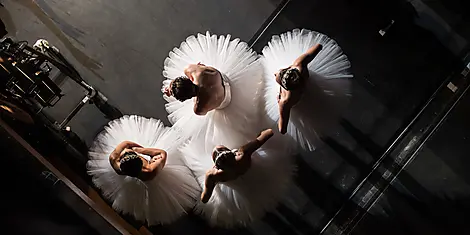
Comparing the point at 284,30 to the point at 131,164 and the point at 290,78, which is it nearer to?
the point at 290,78

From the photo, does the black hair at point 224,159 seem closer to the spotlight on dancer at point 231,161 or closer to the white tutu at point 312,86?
the spotlight on dancer at point 231,161

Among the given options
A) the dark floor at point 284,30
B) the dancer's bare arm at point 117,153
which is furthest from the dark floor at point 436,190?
the dancer's bare arm at point 117,153

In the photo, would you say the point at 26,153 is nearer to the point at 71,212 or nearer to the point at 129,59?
the point at 71,212

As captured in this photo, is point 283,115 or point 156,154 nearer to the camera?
point 283,115

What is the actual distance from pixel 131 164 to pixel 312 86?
0.61 m

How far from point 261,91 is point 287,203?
0.48 meters

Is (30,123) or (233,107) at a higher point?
(233,107)

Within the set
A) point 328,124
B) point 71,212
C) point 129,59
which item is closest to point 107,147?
point 71,212

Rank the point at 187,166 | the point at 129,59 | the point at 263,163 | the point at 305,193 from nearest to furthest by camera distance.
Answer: the point at 263,163 < the point at 187,166 < the point at 305,193 < the point at 129,59

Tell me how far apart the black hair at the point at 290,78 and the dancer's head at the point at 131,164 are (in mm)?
505

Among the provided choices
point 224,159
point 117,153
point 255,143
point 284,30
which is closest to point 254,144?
point 255,143

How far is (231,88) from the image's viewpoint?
198 cm

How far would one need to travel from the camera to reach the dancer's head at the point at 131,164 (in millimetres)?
1841

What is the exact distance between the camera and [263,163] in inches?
77.3
